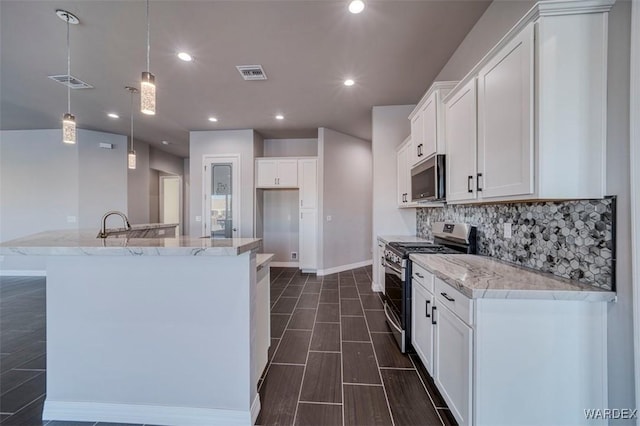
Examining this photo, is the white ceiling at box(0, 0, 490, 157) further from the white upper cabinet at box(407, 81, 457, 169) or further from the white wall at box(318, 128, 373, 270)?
the white wall at box(318, 128, 373, 270)

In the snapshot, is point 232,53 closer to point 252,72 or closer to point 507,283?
point 252,72

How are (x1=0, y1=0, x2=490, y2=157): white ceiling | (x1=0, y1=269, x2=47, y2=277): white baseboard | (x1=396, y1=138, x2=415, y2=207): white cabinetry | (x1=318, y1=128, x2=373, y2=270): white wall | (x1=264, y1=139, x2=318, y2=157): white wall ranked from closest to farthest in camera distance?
(x1=0, y1=0, x2=490, y2=157): white ceiling, (x1=396, y1=138, x2=415, y2=207): white cabinetry, (x1=0, y1=269, x2=47, y2=277): white baseboard, (x1=318, y1=128, x2=373, y2=270): white wall, (x1=264, y1=139, x2=318, y2=157): white wall

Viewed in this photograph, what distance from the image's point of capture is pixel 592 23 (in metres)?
1.23

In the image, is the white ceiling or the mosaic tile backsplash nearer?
the mosaic tile backsplash

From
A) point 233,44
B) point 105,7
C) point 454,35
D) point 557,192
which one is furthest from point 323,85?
point 557,192

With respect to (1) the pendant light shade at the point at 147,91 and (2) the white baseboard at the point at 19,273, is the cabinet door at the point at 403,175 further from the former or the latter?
(2) the white baseboard at the point at 19,273

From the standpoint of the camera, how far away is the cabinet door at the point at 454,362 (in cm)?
133

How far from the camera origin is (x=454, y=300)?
148cm

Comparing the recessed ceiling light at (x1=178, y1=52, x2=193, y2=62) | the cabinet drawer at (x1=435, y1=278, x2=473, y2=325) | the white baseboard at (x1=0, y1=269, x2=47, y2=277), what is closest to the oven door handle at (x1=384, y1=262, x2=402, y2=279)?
the cabinet drawer at (x1=435, y1=278, x2=473, y2=325)

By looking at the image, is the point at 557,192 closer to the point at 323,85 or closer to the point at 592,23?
the point at 592,23

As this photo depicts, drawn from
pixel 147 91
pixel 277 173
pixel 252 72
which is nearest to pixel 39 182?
pixel 277 173

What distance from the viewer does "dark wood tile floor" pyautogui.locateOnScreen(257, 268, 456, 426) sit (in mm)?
1645

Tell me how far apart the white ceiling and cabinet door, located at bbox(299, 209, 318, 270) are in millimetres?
2037

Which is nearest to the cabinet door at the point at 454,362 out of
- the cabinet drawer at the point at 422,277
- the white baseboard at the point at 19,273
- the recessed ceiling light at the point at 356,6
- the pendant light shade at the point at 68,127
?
the cabinet drawer at the point at 422,277
